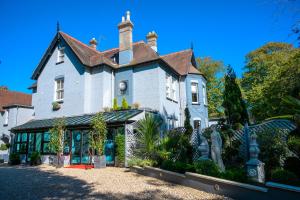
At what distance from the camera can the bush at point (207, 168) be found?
8153mm

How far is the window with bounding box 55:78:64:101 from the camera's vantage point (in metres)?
21.3

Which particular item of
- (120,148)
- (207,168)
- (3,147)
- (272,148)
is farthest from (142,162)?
(3,147)

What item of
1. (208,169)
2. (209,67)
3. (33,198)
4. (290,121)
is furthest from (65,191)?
(209,67)

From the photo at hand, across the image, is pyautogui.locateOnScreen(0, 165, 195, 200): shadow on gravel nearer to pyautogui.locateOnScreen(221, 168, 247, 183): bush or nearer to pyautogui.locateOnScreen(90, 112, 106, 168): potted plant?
pyautogui.locateOnScreen(221, 168, 247, 183): bush

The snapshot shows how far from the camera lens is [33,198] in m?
7.05

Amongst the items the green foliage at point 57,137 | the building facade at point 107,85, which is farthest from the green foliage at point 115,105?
the green foliage at point 57,137

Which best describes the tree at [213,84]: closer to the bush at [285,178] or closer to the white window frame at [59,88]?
the white window frame at [59,88]

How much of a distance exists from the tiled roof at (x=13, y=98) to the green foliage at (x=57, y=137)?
1850cm

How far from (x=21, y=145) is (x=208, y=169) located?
1825 cm

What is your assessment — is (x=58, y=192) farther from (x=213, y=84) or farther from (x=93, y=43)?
(x=213, y=84)

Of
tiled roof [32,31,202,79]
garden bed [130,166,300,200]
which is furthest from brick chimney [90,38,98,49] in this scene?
garden bed [130,166,300,200]

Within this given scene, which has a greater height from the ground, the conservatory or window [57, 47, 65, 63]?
window [57, 47, 65, 63]

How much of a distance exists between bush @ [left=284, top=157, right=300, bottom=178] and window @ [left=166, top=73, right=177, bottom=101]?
41.1 feet

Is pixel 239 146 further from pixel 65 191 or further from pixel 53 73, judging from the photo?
pixel 53 73
